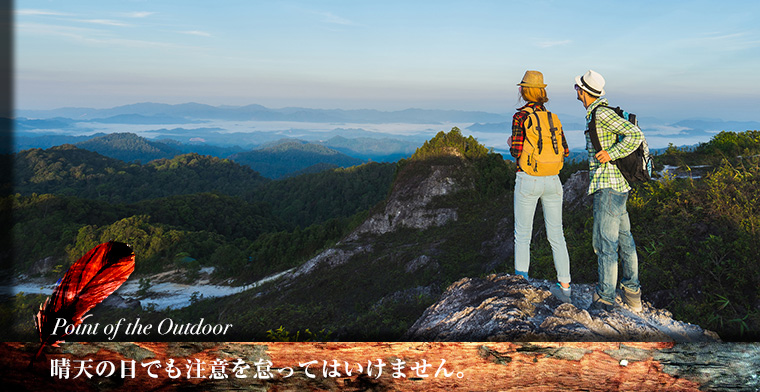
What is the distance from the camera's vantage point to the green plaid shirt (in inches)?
152

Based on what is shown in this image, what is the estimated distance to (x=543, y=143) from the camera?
4164 millimetres

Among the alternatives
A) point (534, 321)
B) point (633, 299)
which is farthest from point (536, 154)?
point (633, 299)

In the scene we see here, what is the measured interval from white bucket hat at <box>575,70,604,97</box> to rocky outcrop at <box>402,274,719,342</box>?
253cm

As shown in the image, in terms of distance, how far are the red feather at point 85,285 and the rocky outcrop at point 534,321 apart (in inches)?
130

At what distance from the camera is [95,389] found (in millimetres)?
3113

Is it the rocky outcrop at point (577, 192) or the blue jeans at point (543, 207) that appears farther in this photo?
the rocky outcrop at point (577, 192)

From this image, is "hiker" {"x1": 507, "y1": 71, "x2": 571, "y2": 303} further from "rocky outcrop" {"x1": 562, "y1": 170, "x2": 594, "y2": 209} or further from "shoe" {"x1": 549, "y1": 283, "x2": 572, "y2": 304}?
"rocky outcrop" {"x1": 562, "y1": 170, "x2": 594, "y2": 209}

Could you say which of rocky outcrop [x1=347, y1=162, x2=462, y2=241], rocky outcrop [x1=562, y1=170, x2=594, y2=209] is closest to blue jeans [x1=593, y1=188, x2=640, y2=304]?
rocky outcrop [x1=562, y1=170, x2=594, y2=209]

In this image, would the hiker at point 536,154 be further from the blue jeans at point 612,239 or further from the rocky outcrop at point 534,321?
the rocky outcrop at point 534,321

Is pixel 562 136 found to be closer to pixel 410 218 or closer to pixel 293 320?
pixel 293 320

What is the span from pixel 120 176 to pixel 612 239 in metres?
145

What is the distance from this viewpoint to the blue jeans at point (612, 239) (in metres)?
4.15

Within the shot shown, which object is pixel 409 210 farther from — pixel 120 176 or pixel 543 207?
pixel 120 176

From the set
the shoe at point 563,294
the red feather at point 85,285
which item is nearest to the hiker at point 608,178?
the shoe at point 563,294
